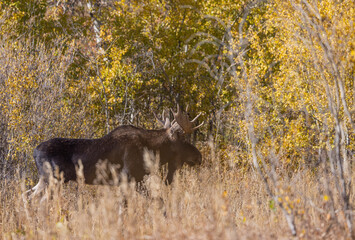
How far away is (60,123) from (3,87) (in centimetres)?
178

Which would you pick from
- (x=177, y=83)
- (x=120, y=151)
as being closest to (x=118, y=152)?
(x=120, y=151)

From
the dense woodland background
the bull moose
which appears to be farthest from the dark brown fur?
the dense woodland background

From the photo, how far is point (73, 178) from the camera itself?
7918 mm

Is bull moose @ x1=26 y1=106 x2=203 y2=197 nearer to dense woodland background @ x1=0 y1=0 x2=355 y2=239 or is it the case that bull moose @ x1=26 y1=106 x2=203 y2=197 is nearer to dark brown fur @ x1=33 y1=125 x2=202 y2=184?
dark brown fur @ x1=33 y1=125 x2=202 y2=184

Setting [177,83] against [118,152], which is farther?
[177,83]

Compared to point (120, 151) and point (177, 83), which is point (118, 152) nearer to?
point (120, 151)

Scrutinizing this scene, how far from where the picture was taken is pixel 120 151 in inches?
328

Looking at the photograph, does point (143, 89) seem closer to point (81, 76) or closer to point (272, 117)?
point (81, 76)

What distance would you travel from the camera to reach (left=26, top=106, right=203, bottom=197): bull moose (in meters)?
7.77

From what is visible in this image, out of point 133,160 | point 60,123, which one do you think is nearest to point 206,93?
point 60,123

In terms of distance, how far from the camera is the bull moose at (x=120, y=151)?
7.77m

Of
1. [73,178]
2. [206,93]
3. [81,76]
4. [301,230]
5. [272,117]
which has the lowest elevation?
[301,230]

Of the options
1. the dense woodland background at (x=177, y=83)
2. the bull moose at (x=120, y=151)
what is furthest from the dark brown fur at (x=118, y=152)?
the dense woodland background at (x=177, y=83)

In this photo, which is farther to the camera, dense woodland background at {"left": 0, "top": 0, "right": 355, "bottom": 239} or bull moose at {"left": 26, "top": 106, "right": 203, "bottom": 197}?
dense woodland background at {"left": 0, "top": 0, "right": 355, "bottom": 239}
